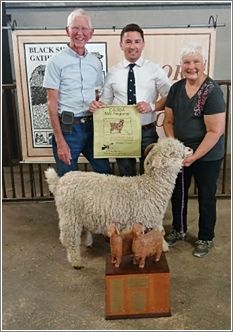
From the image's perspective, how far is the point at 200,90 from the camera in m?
2.37

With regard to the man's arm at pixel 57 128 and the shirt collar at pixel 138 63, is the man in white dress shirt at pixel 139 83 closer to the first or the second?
the shirt collar at pixel 138 63

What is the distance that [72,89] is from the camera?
2477mm

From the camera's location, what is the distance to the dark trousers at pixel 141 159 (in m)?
2.64

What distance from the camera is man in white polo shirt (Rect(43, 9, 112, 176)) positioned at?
2.39 meters

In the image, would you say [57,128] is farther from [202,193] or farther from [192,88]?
[202,193]

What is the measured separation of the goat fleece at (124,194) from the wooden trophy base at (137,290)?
0.35 meters

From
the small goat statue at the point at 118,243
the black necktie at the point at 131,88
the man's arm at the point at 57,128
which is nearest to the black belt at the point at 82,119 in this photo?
the man's arm at the point at 57,128

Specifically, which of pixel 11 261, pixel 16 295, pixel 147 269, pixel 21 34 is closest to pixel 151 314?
pixel 147 269

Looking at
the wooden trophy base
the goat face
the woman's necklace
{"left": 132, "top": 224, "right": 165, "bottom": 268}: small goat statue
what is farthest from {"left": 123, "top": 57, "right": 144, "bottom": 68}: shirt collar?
the wooden trophy base

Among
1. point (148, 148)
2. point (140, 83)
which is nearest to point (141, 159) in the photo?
point (148, 148)

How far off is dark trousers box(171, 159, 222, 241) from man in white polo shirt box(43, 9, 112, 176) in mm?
733

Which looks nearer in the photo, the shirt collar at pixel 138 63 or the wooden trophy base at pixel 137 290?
the wooden trophy base at pixel 137 290

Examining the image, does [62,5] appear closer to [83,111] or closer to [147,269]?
[83,111]

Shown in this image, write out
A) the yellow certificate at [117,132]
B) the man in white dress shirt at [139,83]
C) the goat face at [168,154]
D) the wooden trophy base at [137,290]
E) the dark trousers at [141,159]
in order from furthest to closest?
1. the dark trousers at [141,159]
2. the yellow certificate at [117,132]
3. the man in white dress shirt at [139,83]
4. the goat face at [168,154]
5. the wooden trophy base at [137,290]
